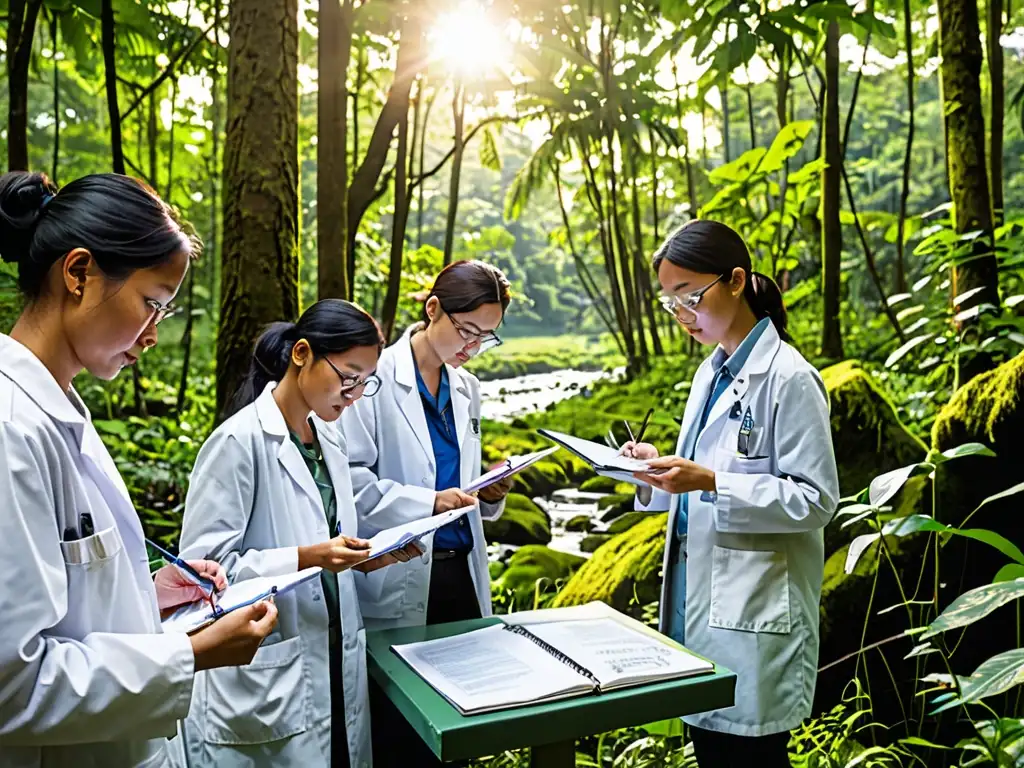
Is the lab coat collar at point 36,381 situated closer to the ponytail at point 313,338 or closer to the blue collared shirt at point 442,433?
the ponytail at point 313,338

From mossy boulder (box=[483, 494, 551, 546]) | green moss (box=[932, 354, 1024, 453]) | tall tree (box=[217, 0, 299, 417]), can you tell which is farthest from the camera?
mossy boulder (box=[483, 494, 551, 546])

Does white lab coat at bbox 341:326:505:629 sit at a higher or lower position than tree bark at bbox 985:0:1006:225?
lower

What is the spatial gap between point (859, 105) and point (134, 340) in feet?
41.4

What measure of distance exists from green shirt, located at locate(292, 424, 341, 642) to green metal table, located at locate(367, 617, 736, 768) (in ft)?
0.53

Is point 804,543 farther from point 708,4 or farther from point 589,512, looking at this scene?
point 589,512

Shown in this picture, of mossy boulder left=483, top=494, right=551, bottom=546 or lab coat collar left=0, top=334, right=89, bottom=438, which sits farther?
mossy boulder left=483, top=494, right=551, bottom=546

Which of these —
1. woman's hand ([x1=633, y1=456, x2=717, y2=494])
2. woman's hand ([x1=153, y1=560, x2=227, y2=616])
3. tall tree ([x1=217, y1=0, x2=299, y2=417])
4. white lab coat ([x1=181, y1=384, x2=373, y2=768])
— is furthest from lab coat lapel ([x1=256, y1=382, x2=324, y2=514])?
tall tree ([x1=217, y1=0, x2=299, y2=417])

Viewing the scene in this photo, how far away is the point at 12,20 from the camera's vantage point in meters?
3.67

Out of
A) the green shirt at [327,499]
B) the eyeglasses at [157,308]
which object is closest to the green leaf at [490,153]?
the green shirt at [327,499]

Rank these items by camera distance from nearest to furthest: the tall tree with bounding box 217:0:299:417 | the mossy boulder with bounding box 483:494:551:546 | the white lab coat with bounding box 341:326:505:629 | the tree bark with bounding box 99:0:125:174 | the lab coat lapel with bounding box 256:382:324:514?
the lab coat lapel with bounding box 256:382:324:514 < the white lab coat with bounding box 341:326:505:629 < the tall tree with bounding box 217:0:299:417 < the tree bark with bounding box 99:0:125:174 < the mossy boulder with bounding box 483:494:551:546

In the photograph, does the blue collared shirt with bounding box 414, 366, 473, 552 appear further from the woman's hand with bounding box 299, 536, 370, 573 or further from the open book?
the woman's hand with bounding box 299, 536, 370, 573

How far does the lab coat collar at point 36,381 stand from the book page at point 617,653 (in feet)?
3.47

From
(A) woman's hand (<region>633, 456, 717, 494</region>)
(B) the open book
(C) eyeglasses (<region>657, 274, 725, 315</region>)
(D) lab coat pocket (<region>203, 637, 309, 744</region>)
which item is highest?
(C) eyeglasses (<region>657, 274, 725, 315</region>)

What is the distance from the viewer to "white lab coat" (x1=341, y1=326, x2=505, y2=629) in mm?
2203
